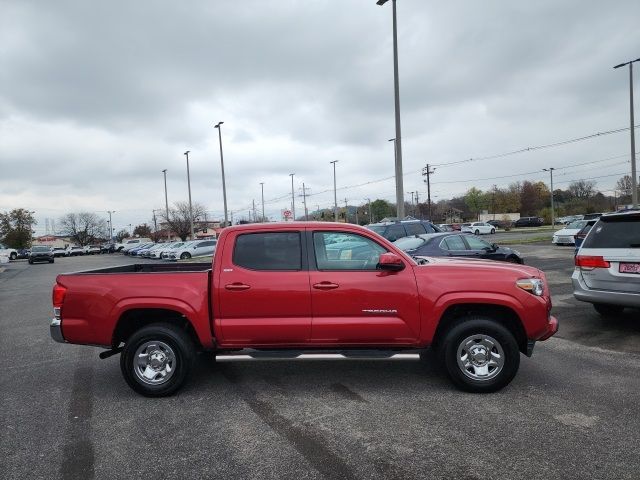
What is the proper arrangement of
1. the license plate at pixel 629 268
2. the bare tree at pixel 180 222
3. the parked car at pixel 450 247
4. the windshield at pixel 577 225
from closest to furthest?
the license plate at pixel 629 268 → the parked car at pixel 450 247 → the windshield at pixel 577 225 → the bare tree at pixel 180 222

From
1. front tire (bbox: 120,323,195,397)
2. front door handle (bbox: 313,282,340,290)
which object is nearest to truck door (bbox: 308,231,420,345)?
front door handle (bbox: 313,282,340,290)

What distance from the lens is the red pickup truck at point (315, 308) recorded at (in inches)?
190

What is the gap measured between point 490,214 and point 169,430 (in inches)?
4666

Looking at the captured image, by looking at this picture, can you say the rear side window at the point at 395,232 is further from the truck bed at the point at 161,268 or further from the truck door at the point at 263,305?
the truck door at the point at 263,305

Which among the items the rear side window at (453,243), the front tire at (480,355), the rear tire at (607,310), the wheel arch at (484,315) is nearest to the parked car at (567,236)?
the rear side window at (453,243)

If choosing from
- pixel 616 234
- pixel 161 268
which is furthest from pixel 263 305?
pixel 616 234

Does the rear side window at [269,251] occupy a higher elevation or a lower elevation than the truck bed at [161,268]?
higher

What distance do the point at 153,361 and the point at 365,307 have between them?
7.54 feet

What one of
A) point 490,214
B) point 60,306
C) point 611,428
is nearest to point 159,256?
point 60,306

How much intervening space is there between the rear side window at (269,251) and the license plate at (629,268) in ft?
15.9

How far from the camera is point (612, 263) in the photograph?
689 centimetres

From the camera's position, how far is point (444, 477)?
3.26m

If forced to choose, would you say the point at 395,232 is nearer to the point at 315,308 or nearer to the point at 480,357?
the point at 480,357

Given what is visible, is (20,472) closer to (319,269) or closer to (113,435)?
(113,435)
